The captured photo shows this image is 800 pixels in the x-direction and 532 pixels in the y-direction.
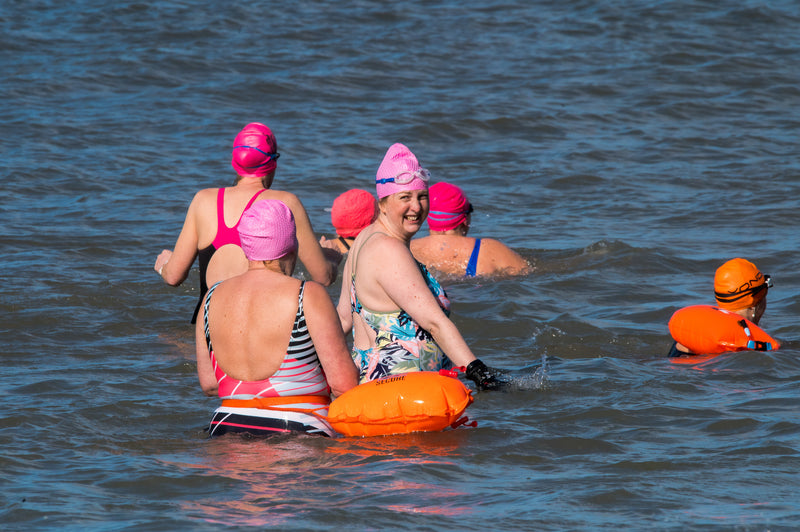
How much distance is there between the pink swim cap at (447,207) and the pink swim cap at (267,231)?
4.74 metres

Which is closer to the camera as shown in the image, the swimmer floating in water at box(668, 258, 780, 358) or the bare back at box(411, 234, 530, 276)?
the swimmer floating in water at box(668, 258, 780, 358)

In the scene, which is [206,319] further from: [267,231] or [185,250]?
[185,250]

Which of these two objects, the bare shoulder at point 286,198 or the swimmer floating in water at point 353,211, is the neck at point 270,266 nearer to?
the bare shoulder at point 286,198

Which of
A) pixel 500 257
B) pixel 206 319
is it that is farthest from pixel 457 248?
pixel 206 319

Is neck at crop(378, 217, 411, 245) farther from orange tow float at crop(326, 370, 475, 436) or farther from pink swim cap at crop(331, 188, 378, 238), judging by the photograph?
pink swim cap at crop(331, 188, 378, 238)

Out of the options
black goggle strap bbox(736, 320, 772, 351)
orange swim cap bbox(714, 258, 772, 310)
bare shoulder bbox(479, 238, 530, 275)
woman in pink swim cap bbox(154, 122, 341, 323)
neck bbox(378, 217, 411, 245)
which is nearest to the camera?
neck bbox(378, 217, 411, 245)

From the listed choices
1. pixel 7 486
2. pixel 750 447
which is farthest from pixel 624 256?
pixel 7 486

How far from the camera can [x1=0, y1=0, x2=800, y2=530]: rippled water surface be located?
5.22 metres

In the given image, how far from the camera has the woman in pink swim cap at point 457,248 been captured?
393 inches

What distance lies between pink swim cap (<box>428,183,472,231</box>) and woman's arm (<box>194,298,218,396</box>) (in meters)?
4.57

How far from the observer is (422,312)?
218 inches

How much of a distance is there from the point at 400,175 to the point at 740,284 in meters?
3.41

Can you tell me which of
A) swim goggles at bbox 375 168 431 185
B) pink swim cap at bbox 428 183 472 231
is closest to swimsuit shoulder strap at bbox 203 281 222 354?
swim goggles at bbox 375 168 431 185

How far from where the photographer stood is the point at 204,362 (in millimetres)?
5625
